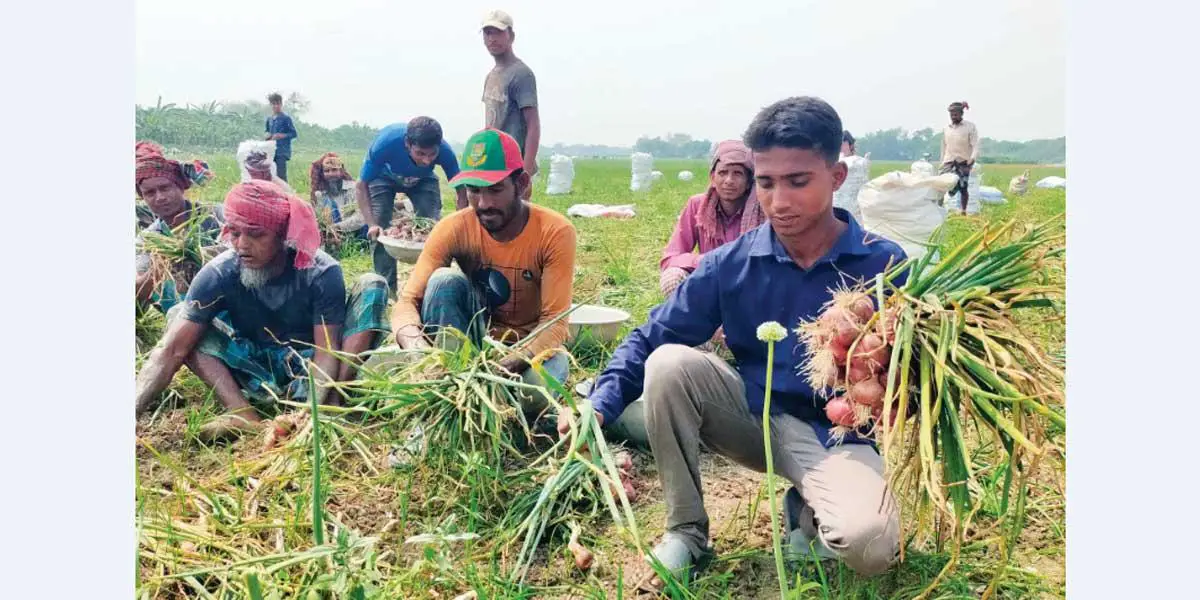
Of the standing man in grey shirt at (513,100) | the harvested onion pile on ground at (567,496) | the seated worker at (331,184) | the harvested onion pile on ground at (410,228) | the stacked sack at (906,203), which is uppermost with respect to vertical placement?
the standing man in grey shirt at (513,100)

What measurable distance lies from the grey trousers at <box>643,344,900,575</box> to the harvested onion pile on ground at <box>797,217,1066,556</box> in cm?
13

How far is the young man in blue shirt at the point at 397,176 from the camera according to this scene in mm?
4293

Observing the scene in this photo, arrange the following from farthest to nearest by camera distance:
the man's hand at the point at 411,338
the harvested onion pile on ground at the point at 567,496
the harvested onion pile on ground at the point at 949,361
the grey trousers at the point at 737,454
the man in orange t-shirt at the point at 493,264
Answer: the man in orange t-shirt at the point at 493,264 → the man's hand at the point at 411,338 → the harvested onion pile on ground at the point at 567,496 → the grey trousers at the point at 737,454 → the harvested onion pile on ground at the point at 949,361

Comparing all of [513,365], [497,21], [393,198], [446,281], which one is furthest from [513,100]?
[513,365]

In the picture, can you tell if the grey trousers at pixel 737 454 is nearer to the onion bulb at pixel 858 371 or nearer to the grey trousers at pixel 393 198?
the onion bulb at pixel 858 371

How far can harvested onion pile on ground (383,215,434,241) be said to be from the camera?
4.16 metres

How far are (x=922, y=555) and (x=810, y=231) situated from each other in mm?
791

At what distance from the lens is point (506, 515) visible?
2014 mm

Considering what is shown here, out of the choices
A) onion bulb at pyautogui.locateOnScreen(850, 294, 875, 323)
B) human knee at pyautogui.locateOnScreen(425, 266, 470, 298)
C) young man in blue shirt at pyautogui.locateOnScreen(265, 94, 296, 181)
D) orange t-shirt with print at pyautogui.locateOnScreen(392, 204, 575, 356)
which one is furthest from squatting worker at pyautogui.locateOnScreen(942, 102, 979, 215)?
onion bulb at pyautogui.locateOnScreen(850, 294, 875, 323)

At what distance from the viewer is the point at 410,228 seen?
14.2ft

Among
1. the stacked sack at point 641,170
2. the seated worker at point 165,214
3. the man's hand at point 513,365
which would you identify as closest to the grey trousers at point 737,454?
the man's hand at point 513,365

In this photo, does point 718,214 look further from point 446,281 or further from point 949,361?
point 949,361

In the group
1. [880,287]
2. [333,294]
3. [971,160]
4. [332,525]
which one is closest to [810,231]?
[880,287]

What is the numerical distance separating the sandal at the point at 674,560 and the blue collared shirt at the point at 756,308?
31 centimetres
